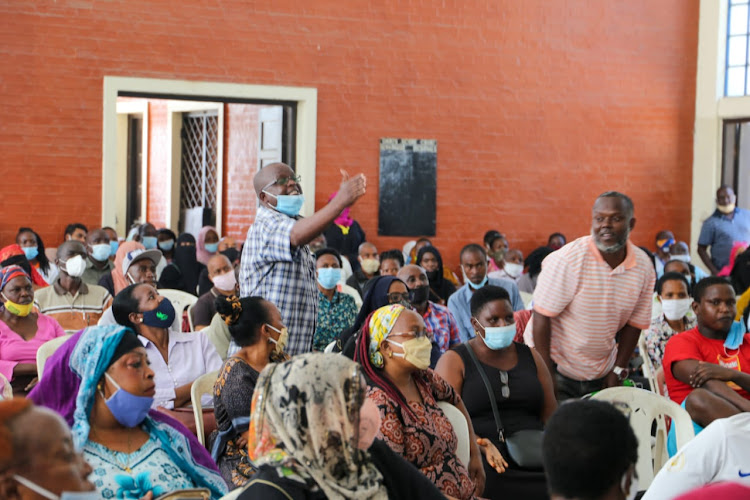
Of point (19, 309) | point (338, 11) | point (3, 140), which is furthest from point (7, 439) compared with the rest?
point (338, 11)

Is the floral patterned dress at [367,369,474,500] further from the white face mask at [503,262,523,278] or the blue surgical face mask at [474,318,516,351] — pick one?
the white face mask at [503,262,523,278]

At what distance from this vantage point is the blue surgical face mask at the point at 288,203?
4.19m

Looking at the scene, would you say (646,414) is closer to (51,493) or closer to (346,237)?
(51,493)

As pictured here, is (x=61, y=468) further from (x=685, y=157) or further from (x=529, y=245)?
(x=685, y=157)

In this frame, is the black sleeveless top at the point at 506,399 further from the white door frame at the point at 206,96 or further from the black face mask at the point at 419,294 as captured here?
the white door frame at the point at 206,96

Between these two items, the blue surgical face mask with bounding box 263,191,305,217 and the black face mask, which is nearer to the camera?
the blue surgical face mask with bounding box 263,191,305,217

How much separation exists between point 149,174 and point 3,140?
3.82 meters

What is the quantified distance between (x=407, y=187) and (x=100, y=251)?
393 cm

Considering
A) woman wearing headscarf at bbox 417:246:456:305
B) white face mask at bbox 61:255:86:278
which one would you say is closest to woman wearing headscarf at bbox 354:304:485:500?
white face mask at bbox 61:255:86:278

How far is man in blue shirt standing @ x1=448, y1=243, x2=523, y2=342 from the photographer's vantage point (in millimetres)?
6348

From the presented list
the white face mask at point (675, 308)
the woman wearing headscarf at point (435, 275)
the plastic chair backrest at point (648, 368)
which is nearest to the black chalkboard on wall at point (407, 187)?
the woman wearing headscarf at point (435, 275)

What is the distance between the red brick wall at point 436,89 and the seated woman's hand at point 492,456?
668 cm

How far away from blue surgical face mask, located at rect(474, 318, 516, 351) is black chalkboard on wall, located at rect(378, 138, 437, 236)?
659 centimetres

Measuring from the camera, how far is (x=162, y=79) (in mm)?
9594
